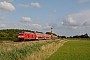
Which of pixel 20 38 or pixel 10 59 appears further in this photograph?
pixel 20 38

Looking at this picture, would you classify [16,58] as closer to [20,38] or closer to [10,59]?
[10,59]

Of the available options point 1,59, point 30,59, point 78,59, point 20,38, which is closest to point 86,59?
point 78,59

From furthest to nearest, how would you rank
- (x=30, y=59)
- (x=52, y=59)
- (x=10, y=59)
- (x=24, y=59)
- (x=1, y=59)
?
1. (x=52, y=59)
2. (x=30, y=59)
3. (x=24, y=59)
4. (x=10, y=59)
5. (x=1, y=59)

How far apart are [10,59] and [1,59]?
3.41 ft

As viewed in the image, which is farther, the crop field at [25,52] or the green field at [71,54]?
the green field at [71,54]

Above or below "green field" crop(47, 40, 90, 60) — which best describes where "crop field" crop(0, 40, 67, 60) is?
above

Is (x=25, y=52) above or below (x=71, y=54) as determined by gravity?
above

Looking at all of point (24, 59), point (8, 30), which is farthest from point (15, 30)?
point (24, 59)

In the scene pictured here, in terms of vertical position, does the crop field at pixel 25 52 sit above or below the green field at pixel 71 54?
above

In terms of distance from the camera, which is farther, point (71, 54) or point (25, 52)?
point (71, 54)

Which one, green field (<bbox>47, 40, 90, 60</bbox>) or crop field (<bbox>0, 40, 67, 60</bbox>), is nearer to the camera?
crop field (<bbox>0, 40, 67, 60</bbox>)

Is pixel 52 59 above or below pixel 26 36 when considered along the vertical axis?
below

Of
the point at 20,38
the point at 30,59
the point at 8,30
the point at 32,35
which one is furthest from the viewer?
the point at 8,30

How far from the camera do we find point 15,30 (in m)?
129
